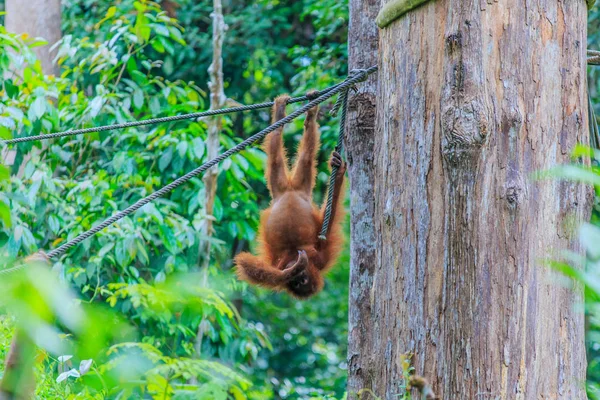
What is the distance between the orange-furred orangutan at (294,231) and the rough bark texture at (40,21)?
3155 millimetres

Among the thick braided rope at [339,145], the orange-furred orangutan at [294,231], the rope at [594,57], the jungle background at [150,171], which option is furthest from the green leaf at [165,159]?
the rope at [594,57]

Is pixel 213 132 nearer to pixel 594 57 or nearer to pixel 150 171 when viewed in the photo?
pixel 150 171

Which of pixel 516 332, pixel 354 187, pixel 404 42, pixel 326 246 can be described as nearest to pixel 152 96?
pixel 326 246

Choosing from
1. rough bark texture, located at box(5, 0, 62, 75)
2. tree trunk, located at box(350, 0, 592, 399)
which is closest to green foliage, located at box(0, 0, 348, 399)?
rough bark texture, located at box(5, 0, 62, 75)

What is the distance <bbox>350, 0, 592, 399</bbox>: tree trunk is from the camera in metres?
1.82

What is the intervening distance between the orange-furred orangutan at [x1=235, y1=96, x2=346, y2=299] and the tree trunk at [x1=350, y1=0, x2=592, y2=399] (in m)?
2.24

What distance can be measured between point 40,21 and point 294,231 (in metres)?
3.71

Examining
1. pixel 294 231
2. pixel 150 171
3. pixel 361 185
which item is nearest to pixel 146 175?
pixel 150 171

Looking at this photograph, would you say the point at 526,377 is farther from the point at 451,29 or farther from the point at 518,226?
the point at 451,29

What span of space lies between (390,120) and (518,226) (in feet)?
1.47

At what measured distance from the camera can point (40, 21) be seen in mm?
6906

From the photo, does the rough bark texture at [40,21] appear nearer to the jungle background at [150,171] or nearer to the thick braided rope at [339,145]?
the jungle background at [150,171]

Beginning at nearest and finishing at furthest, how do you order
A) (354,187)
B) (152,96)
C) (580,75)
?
(580,75) < (354,187) < (152,96)

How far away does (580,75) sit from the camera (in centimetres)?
198
